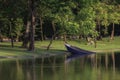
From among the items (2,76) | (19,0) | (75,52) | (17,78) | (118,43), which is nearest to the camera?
(17,78)

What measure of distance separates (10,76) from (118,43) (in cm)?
5906

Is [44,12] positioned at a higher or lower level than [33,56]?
higher

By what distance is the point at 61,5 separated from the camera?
62375 millimetres

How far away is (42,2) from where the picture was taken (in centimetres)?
6309

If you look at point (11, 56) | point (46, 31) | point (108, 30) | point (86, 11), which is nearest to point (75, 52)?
point (86, 11)

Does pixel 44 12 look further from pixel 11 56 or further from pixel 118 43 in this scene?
pixel 118 43

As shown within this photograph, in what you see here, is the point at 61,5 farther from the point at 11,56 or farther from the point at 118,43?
the point at 118,43

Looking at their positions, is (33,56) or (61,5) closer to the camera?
(33,56)

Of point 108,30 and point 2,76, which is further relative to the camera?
point 108,30

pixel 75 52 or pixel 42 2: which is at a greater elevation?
pixel 42 2

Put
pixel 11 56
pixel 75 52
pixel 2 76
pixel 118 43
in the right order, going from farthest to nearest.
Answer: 1. pixel 118 43
2. pixel 75 52
3. pixel 11 56
4. pixel 2 76

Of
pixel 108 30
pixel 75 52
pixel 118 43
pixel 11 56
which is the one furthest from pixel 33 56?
pixel 108 30

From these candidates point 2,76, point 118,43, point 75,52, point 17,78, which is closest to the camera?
point 17,78

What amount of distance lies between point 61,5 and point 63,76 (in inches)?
1285
